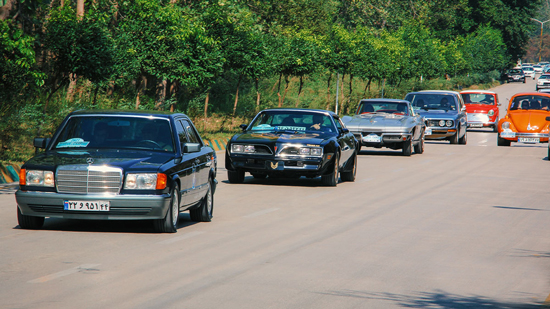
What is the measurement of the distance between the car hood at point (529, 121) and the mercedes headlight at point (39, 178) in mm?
22681

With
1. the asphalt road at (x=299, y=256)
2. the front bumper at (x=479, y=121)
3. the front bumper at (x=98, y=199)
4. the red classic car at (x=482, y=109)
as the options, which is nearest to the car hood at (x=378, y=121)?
the asphalt road at (x=299, y=256)

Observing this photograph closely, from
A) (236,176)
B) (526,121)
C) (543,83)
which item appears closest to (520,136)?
(526,121)

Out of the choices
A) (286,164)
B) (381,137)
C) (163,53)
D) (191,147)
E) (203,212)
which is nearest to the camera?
(191,147)

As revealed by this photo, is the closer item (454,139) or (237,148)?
(237,148)

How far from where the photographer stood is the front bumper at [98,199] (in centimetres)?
901

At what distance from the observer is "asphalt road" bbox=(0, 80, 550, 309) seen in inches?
257

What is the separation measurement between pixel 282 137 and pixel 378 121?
9.11 metres

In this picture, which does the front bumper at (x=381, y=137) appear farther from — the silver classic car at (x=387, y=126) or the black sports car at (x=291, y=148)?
the black sports car at (x=291, y=148)

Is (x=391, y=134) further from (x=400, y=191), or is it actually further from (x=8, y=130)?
(x=8, y=130)

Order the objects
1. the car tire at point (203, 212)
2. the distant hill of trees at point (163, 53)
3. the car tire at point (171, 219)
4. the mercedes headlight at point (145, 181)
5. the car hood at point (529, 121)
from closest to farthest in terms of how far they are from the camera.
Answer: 1. the mercedes headlight at point (145, 181)
2. the car tire at point (171, 219)
3. the car tire at point (203, 212)
4. the distant hill of trees at point (163, 53)
5. the car hood at point (529, 121)

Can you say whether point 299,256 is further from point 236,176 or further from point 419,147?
point 419,147

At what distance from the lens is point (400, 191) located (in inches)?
603

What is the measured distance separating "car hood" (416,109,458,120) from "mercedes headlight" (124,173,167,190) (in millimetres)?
22148

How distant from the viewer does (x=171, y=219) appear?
947cm
